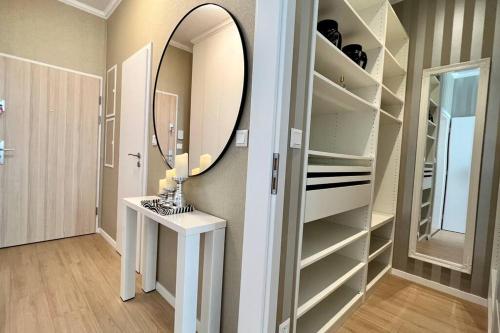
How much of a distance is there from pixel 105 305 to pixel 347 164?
2067 mm

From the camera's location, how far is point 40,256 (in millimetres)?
2357

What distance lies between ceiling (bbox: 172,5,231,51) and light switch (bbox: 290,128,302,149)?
2.38 ft

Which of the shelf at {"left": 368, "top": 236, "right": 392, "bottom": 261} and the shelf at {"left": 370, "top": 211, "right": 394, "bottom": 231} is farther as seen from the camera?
the shelf at {"left": 368, "top": 236, "right": 392, "bottom": 261}

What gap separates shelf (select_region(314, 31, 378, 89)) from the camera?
1.32 metres

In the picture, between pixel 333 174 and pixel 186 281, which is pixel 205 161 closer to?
pixel 186 281

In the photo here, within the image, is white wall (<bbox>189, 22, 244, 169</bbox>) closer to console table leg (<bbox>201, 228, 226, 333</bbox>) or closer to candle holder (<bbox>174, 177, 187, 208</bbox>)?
candle holder (<bbox>174, 177, 187, 208</bbox>)

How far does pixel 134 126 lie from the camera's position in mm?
2270

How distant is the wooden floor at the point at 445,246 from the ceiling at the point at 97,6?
403 cm

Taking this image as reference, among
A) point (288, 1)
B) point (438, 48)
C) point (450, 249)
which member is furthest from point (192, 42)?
point (450, 249)

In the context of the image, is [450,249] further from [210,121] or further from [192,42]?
[192,42]

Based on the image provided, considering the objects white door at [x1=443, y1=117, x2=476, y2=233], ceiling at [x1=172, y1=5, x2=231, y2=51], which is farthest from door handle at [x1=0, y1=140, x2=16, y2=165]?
white door at [x1=443, y1=117, x2=476, y2=233]

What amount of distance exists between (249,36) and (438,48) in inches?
80.6

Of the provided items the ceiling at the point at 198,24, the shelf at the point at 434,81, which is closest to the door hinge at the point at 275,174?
the ceiling at the point at 198,24

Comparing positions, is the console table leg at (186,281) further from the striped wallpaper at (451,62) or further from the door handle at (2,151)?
the door handle at (2,151)
